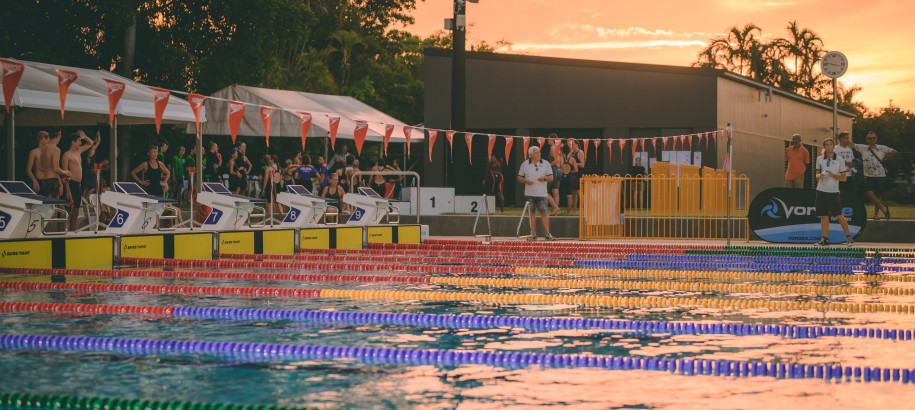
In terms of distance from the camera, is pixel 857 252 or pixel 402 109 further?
pixel 402 109

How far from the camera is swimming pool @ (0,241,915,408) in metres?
5.05

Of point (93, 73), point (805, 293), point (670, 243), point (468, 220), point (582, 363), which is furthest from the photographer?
point (468, 220)

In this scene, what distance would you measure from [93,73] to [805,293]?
11791mm

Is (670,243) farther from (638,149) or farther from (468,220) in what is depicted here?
(638,149)

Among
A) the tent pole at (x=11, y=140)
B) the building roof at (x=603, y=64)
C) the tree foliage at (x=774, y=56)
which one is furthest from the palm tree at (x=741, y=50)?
the tent pole at (x=11, y=140)

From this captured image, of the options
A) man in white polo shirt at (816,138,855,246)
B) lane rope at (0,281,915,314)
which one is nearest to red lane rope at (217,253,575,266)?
lane rope at (0,281,915,314)

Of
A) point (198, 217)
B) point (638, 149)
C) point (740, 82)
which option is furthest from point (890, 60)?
point (198, 217)

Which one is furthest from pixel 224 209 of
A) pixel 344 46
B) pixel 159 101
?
pixel 344 46

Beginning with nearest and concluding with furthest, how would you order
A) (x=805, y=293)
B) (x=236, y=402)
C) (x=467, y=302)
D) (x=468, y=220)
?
(x=236, y=402), (x=467, y=302), (x=805, y=293), (x=468, y=220)

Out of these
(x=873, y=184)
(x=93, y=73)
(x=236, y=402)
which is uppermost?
(x=93, y=73)

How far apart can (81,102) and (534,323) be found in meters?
8.95

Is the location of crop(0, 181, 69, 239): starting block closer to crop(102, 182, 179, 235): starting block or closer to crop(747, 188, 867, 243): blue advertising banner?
crop(102, 182, 179, 235): starting block

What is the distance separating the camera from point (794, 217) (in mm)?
16531

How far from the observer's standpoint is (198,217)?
643 inches
